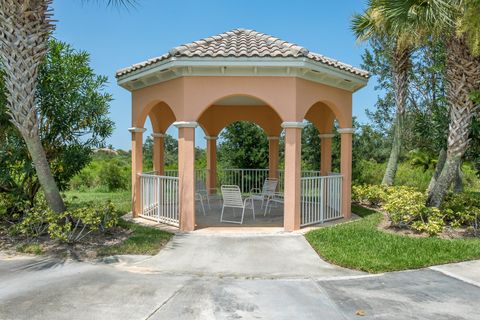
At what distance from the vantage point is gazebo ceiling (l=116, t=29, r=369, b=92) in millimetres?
8125

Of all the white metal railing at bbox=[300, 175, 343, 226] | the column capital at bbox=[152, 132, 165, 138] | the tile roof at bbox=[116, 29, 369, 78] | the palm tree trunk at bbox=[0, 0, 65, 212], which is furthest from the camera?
the column capital at bbox=[152, 132, 165, 138]

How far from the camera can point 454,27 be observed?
820 centimetres

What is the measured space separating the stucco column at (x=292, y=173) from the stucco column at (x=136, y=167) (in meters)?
4.17

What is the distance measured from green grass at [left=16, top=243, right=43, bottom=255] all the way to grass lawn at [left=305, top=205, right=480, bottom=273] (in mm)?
5055

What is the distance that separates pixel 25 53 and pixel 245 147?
11632mm

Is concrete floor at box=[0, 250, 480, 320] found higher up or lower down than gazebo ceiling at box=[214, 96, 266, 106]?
lower down

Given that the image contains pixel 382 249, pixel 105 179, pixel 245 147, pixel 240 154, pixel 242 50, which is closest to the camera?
pixel 382 249

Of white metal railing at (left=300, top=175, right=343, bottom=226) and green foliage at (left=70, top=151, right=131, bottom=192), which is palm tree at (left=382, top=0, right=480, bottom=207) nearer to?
white metal railing at (left=300, top=175, right=343, bottom=226)

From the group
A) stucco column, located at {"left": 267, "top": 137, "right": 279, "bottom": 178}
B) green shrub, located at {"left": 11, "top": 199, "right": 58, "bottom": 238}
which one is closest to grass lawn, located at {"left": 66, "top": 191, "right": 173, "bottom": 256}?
green shrub, located at {"left": 11, "top": 199, "right": 58, "bottom": 238}

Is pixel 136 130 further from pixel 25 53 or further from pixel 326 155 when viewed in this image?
pixel 326 155

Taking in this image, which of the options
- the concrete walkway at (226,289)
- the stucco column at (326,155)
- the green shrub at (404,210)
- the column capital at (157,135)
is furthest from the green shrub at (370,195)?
the column capital at (157,135)

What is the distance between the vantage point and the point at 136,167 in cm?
1060

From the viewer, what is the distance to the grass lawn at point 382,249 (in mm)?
6363

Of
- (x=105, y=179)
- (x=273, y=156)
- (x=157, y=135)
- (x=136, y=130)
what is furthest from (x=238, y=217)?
(x=105, y=179)
